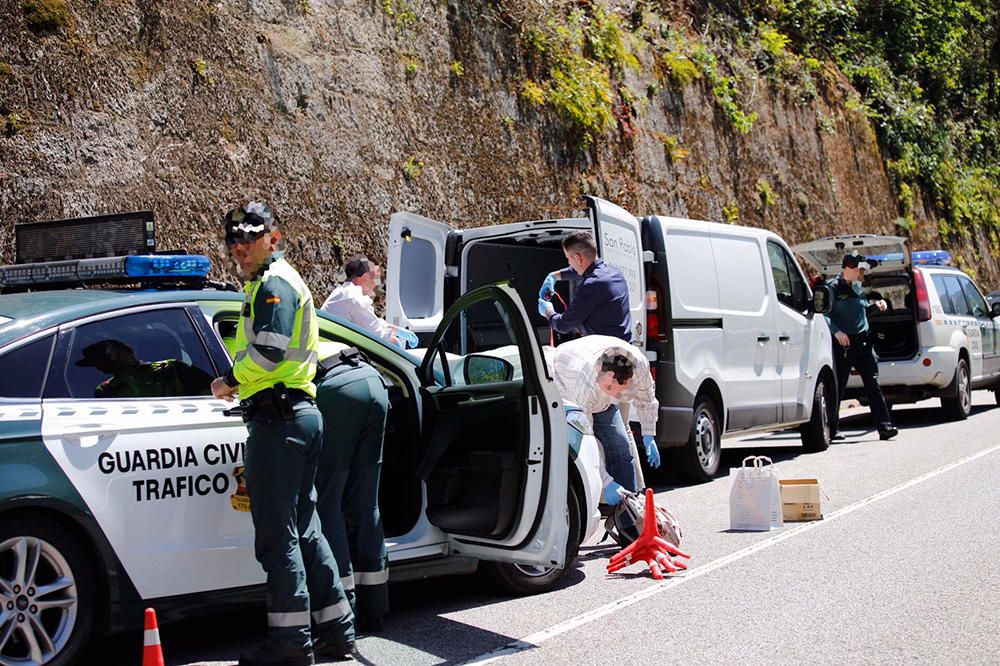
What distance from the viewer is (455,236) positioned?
10734mm

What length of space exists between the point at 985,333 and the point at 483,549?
1336 cm

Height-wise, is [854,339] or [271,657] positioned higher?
[854,339]

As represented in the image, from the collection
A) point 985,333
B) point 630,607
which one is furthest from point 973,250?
point 630,607

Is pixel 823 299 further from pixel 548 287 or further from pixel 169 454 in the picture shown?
pixel 169 454

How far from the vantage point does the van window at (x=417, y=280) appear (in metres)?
10.5

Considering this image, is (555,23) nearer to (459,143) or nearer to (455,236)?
(459,143)

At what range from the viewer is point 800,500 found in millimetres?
8766

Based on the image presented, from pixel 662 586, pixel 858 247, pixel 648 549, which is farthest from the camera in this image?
pixel 858 247

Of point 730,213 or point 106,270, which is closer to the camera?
point 106,270

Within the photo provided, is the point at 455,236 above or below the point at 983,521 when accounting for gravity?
above

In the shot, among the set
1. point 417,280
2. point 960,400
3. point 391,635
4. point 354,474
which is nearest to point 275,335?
point 354,474

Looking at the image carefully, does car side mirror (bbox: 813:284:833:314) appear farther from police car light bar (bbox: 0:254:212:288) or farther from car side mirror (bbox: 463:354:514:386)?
police car light bar (bbox: 0:254:212:288)

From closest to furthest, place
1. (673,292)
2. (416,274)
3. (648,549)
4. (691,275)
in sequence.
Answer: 1. (648,549)
2. (673,292)
3. (416,274)
4. (691,275)

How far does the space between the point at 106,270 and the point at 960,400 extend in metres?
13.1
